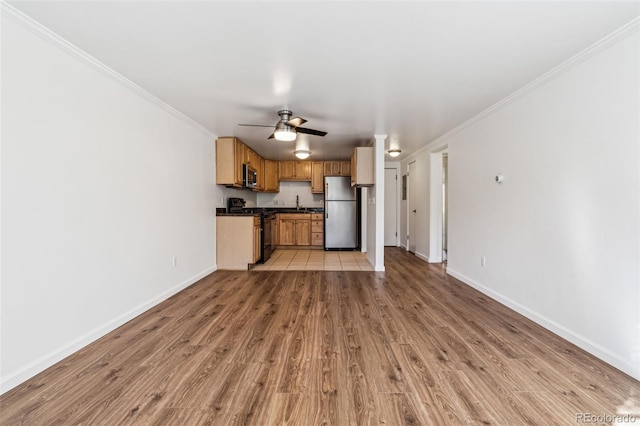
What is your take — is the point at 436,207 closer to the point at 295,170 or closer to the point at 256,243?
the point at 256,243

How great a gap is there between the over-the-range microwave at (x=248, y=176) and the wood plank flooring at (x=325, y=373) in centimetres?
264

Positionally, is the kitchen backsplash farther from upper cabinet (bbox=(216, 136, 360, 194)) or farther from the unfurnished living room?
the unfurnished living room

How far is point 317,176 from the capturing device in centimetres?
705

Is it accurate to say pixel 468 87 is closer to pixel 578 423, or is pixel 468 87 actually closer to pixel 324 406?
pixel 578 423

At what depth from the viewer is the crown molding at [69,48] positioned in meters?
1.62

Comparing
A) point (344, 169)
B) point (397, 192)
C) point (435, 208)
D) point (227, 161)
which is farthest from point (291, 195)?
point (435, 208)

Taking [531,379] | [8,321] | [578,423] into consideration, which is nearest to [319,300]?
[531,379]

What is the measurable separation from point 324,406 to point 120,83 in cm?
301

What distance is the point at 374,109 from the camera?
3252 millimetres

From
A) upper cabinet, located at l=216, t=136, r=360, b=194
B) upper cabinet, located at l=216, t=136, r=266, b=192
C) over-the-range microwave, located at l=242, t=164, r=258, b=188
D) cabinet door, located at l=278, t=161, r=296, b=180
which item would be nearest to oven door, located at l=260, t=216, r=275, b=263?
over-the-range microwave, located at l=242, t=164, r=258, b=188

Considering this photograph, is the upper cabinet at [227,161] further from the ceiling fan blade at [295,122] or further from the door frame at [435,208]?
the door frame at [435,208]

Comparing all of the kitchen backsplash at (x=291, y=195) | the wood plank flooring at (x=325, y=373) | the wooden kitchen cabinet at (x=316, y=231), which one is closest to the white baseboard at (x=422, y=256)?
the wooden kitchen cabinet at (x=316, y=231)

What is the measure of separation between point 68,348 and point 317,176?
570cm

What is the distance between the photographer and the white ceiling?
1.62 metres
